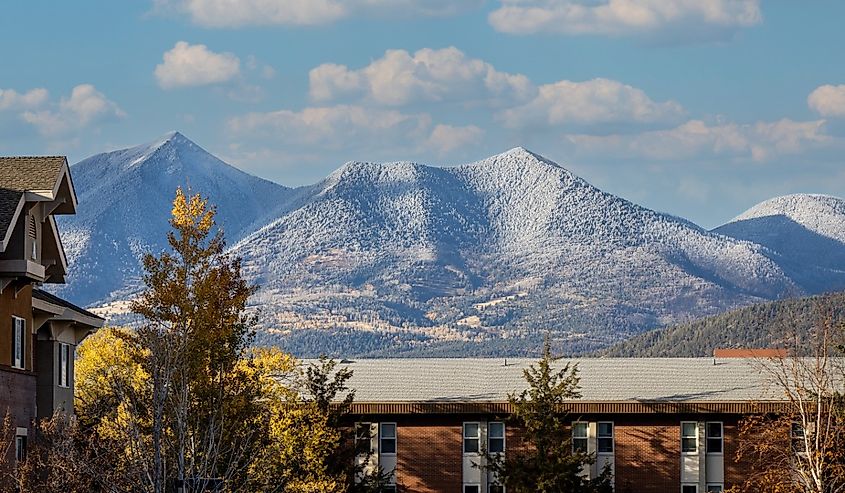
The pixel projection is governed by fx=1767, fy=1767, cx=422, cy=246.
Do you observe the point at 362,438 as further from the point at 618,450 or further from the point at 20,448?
the point at 20,448

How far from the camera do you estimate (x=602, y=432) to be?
239 ft

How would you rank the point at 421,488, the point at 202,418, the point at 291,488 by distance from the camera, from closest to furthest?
the point at 202,418 → the point at 291,488 → the point at 421,488

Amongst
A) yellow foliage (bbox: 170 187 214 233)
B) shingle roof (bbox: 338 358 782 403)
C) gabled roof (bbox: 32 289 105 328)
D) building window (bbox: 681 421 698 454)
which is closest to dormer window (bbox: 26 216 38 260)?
gabled roof (bbox: 32 289 105 328)

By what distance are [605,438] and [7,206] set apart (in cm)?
3548

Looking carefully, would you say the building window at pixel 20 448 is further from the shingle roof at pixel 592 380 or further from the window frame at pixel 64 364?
the shingle roof at pixel 592 380

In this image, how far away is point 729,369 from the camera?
264 feet

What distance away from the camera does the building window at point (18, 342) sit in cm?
4603

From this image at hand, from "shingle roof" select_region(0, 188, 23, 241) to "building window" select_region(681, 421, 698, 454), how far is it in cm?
3633

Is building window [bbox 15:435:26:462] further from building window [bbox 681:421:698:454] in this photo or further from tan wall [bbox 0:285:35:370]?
building window [bbox 681:421:698:454]

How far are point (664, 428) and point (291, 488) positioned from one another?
2506 centimetres

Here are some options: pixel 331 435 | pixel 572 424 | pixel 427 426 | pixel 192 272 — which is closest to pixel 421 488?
pixel 427 426

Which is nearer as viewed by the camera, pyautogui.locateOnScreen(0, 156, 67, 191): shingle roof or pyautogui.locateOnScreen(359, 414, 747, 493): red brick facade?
pyautogui.locateOnScreen(0, 156, 67, 191): shingle roof

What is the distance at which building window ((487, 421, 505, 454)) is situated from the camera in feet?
241

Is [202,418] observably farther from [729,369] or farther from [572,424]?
[729,369]
